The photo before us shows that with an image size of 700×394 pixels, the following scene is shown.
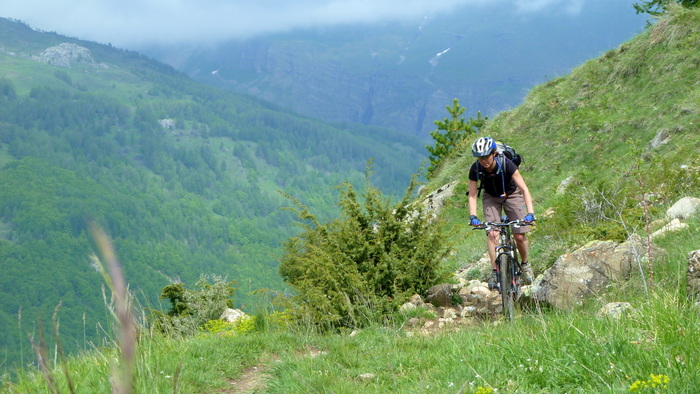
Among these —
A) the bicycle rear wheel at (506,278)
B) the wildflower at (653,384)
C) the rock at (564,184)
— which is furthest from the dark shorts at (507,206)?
the rock at (564,184)

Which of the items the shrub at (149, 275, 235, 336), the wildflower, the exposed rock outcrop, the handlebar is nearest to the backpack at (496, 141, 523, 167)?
the handlebar

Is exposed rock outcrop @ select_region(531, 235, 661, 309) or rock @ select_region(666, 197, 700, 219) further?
rock @ select_region(666, 197, 700, 219)

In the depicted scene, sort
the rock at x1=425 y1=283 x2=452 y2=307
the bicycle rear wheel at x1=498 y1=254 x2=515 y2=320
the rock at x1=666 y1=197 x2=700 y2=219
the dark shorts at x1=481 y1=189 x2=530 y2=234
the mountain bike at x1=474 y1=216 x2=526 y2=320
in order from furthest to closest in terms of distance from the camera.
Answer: the rock at x1=425 y1=283 x2=452 y2=307 → the rock at x1=666 y1=197 x2=700 y2=219 → the dark shorts at x1=481 y1=189 x2=530 y2=234 → the mountain bike at x1=474 y1=216 x2=526 y2=320 → the bicycle rear wheel at x1=498 y1=254 x2=515 y2=320

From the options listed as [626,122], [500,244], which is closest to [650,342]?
[500,244]

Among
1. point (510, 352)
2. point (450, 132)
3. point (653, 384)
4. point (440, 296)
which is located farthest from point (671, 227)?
point (450, 132)

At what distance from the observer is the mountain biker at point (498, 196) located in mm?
7953

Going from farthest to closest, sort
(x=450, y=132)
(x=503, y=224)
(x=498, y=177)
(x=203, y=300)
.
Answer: (x=450, y=132) → (x=203, y=300) → (x=498, y=177) → (x=503, y=224)

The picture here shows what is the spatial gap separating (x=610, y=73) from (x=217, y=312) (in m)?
18.6

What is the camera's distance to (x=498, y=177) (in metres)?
8.21

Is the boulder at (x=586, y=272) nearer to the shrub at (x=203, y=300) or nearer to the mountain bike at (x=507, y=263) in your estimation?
the mountain bike at (x=507, y=263)

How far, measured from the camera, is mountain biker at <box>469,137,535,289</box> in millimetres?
7953

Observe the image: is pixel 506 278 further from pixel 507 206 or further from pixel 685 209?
pixel 685 209

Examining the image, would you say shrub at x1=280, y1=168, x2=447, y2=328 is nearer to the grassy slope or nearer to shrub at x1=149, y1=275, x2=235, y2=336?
the grassy slope

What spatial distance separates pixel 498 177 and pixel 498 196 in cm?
30
